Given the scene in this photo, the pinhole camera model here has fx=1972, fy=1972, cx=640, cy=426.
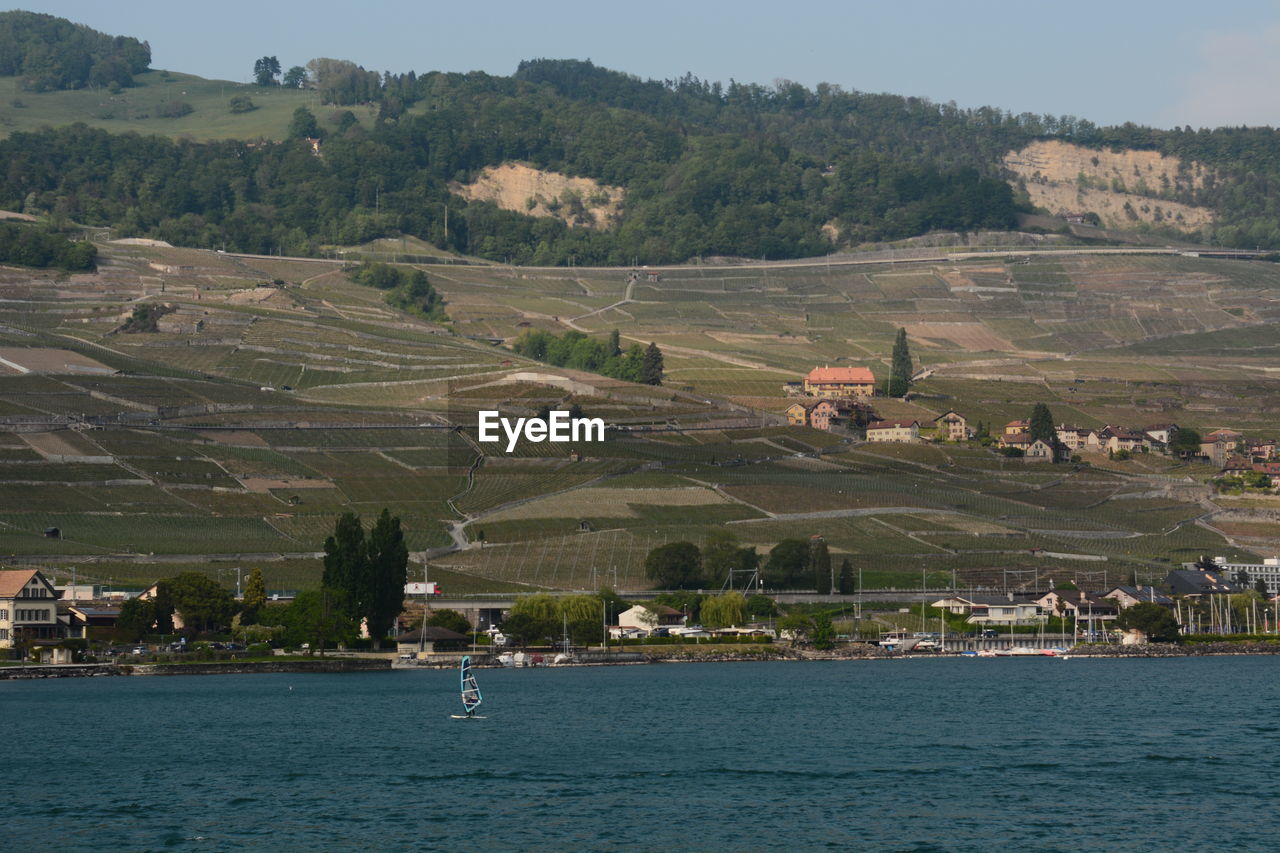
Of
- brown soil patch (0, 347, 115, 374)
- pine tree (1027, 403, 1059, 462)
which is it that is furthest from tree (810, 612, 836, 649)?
brown soil patch (0, 347, 115, 374)

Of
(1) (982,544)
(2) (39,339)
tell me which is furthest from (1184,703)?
(2) (39,339)

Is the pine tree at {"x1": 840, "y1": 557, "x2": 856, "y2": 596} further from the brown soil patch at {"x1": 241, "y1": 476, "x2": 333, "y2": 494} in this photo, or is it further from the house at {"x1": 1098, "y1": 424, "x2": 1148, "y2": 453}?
the house at {"x1": 1098, "y1": 424, "x2": 1148, "y2": 453}

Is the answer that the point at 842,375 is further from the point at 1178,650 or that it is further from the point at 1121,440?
the point at 1178,650

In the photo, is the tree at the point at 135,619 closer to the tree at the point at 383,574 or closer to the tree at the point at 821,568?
the tree at the point at 383,574

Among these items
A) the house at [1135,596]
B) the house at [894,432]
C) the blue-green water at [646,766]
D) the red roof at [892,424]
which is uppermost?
the red roof at [892,424]

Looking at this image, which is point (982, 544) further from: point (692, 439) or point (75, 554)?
point (75, 554)

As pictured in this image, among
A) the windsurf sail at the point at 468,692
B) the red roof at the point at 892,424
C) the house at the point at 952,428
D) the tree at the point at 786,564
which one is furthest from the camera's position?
the house at the point at 952,428

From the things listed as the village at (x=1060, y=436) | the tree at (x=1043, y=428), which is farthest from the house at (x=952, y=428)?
the tree at (x=1043, y=428)

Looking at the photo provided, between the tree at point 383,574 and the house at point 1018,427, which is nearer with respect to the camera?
the tree at point 383,574
